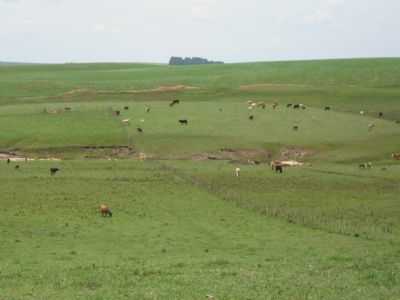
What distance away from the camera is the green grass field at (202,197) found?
22.0 m

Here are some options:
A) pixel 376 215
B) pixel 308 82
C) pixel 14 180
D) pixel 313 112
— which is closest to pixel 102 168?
pixel 14 180

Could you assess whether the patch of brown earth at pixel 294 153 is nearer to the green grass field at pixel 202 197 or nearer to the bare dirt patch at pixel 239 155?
the green grass field at pixel 202 197

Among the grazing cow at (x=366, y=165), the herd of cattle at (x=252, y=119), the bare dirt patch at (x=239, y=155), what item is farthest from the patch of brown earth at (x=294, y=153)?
the grazing cow at (x=366, y=165)

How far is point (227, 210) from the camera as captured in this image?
3741 cm

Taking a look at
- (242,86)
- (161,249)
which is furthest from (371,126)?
(161,249)

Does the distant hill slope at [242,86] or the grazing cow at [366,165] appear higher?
the distant hill slope at [242,86]

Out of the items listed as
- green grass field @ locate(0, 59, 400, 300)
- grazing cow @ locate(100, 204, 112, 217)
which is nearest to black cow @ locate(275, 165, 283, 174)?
green grass field @ locate(0, 59, 400, 300)

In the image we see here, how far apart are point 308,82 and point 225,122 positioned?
39.0 metres

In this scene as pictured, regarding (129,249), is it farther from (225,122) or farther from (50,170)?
(225,122)

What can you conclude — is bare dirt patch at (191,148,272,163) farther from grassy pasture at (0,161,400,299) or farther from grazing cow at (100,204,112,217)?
grazing cow at (100,204,112,217)

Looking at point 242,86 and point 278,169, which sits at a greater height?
point 242,86

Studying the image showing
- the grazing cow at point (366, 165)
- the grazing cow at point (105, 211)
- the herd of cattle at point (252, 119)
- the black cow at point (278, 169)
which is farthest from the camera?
the grazing cow at point (366, 165)

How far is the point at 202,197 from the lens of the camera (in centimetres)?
4050

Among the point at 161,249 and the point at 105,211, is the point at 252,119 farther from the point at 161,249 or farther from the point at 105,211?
the point at 161,249
